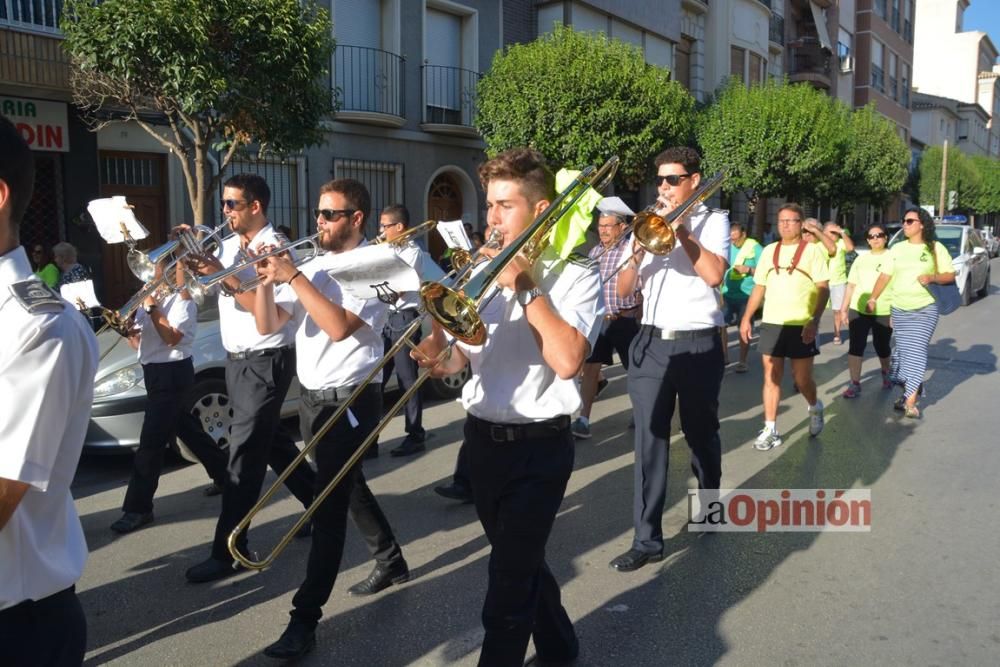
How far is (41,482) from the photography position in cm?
161

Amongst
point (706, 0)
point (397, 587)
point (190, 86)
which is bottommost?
point (397, 587)

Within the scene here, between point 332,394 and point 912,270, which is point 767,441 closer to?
point 912,270

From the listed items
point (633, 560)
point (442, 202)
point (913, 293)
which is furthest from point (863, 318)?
point (442, 202)

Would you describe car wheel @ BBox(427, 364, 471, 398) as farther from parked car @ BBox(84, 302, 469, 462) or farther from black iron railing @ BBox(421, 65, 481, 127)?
black iron railing @ BBox(421, 65, 481, 127)

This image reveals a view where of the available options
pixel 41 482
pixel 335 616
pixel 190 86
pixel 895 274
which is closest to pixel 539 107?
pixel 190 86

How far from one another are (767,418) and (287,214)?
31.5 feet

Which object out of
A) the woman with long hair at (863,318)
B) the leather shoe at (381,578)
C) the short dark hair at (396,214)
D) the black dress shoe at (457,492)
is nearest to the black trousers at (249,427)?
the leather shoe at (381,578)

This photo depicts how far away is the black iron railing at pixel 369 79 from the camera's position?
1431 centimetres

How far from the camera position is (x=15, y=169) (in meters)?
1.70

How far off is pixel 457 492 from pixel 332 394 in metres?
1.83

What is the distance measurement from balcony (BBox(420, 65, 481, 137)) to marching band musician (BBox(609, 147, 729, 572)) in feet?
39.5

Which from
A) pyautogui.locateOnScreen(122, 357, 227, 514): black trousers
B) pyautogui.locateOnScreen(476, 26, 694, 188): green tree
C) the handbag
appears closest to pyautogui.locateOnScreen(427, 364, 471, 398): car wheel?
pyautogui.locateOnScreen(122, 357, 227, 514): black trousers

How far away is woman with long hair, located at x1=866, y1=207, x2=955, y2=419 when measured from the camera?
743 cm

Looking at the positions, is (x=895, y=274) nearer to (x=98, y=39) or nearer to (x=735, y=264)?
(x=735, y=264)
